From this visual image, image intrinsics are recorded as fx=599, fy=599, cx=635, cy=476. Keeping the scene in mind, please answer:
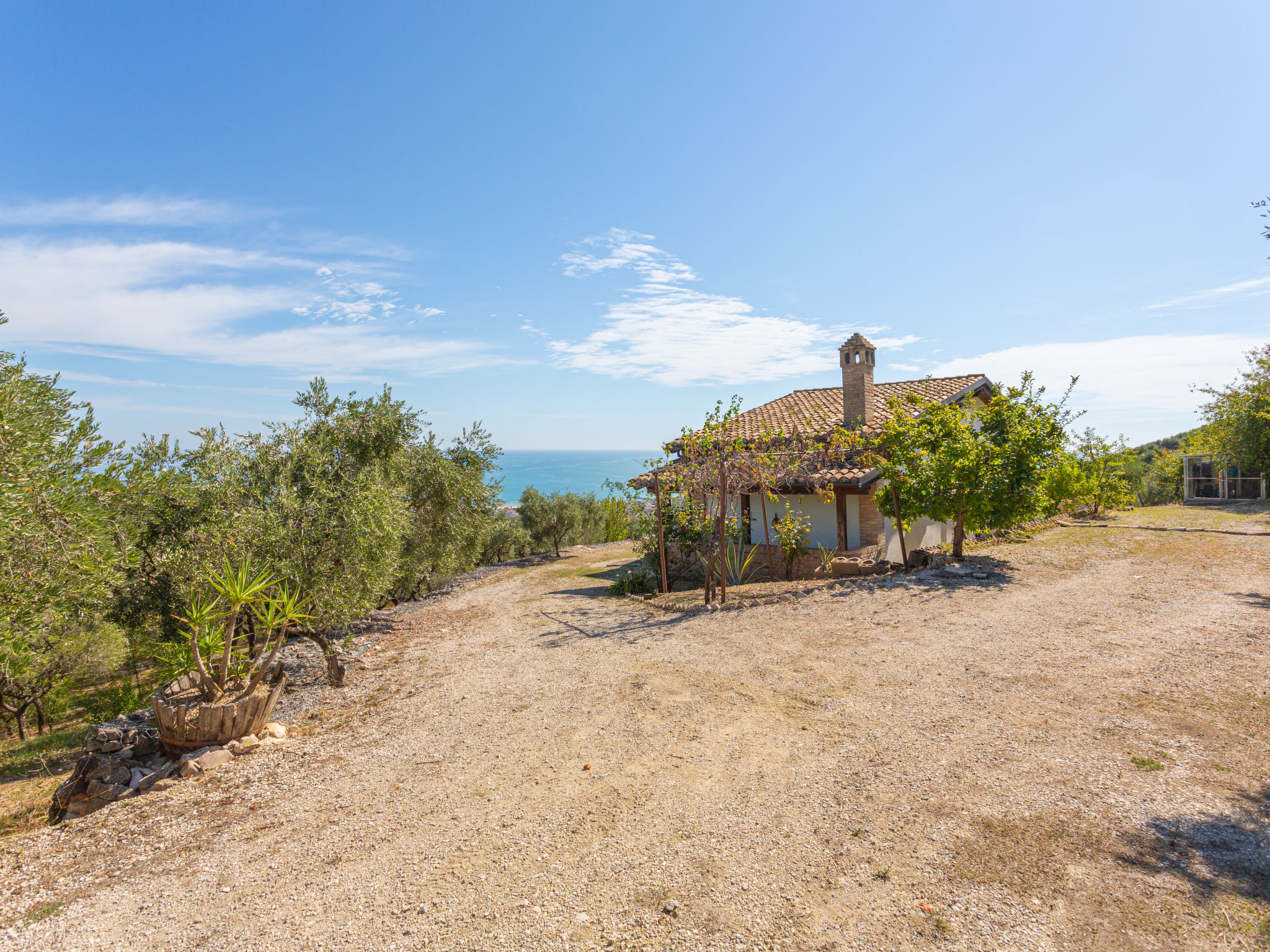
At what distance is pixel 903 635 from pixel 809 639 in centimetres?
154

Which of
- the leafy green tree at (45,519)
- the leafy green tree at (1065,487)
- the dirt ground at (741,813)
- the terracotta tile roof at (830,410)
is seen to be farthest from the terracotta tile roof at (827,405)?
the leafy green tree at (45,519)

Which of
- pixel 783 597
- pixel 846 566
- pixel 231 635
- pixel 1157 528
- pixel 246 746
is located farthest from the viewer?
pixel 1157 528

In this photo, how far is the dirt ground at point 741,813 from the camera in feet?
13.1

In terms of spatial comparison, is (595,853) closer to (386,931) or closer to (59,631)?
(386,931)

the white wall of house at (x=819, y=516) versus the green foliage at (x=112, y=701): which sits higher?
the white wall of house at (x=819, y=516)

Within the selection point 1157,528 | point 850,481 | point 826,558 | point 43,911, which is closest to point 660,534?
point 826,558

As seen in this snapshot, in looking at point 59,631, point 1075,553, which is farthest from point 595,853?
point 1075,553

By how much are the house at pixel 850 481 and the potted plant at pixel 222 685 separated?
9358 mm

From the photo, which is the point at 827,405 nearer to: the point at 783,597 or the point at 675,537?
the point at 675,537

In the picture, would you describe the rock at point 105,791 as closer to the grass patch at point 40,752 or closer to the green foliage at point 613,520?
the grass patch at point 40,752

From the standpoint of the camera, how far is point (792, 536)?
1616cm

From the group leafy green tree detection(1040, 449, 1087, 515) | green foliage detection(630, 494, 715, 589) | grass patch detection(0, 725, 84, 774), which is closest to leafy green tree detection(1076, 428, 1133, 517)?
leafy green tree detection(1040, 449, 1087, 515)

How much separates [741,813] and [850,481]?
1202cm

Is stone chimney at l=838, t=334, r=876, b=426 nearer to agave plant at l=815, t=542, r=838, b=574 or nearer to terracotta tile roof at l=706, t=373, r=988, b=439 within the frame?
terracotta tile roof at l=706, t=373, r=988, b=439
